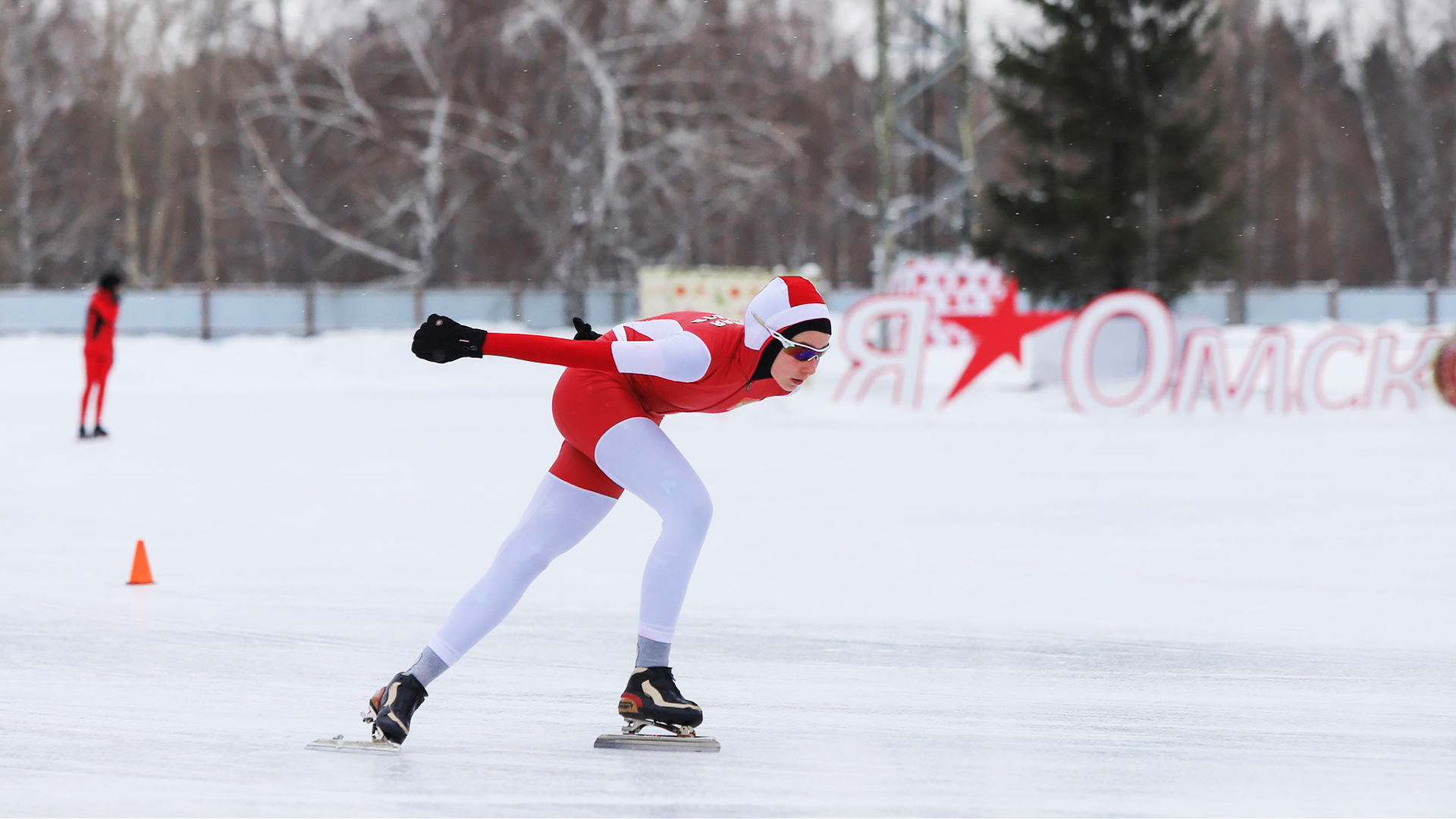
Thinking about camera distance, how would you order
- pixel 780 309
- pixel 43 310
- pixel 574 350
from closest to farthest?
1. pixel 574 350
2. pixel 780 309
3. pixel 43 310

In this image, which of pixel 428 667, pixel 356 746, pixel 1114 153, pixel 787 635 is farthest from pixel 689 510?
pixel 1114 153

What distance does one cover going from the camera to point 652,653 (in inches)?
175

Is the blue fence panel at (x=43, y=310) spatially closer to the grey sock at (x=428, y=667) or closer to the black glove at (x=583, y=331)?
the black glove at (x=583, y=331)

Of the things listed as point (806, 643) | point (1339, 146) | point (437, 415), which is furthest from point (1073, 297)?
point (1339, 146)

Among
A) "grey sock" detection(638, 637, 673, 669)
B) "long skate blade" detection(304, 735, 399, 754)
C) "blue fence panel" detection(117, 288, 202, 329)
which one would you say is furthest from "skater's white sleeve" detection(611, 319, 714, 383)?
"blue fence panel" detection(117, 288, 202, 329)

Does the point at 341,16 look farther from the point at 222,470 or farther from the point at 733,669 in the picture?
the point at 733,669

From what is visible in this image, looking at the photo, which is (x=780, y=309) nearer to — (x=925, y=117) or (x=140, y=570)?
(x=140, y=570)

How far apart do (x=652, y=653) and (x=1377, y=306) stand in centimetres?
3572

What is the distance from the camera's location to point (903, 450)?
559 inches

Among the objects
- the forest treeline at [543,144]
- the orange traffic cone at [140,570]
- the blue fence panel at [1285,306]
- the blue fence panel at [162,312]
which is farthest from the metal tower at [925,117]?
the orange traffic cone at [140,570]

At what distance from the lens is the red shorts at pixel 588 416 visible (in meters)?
4.32

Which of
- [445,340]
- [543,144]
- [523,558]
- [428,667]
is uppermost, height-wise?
[543,144]

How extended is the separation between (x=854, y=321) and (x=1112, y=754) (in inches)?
599

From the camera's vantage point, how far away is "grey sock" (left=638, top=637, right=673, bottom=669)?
4.44 meters
